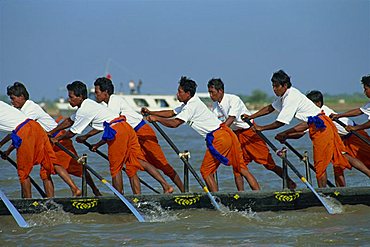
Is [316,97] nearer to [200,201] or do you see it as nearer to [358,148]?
[358,148]

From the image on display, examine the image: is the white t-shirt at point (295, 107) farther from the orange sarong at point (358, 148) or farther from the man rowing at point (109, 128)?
the man rowing at point (109, 128)

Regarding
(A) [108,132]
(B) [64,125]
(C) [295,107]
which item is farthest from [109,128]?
(C) [295,107]

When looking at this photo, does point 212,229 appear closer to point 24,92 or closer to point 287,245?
point 287,245

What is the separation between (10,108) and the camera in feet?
34.4

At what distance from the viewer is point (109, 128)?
10609 mm

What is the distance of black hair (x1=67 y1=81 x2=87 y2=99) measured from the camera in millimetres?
10625

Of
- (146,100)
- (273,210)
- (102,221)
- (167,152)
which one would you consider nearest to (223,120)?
(273,210)

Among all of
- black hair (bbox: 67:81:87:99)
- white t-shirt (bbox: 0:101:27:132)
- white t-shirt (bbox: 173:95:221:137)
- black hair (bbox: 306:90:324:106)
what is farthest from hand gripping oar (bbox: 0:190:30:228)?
black hair (bbox: 306:90:324:106)

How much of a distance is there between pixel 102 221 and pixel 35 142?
1.46 m

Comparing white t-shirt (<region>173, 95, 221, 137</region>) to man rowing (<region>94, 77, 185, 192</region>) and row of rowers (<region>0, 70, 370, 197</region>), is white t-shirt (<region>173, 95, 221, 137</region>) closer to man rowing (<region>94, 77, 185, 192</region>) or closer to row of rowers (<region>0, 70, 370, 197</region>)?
row of rowers (<region>0, 70, 370, 197</region>)

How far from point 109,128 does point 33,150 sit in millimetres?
1105

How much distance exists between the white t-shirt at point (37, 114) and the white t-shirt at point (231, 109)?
2.54 metres

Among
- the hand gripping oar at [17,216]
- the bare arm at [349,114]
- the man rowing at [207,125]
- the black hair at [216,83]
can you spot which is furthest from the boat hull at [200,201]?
the black hair at [216,83]

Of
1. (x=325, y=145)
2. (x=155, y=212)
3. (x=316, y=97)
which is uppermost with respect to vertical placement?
(x=316, y=97)
